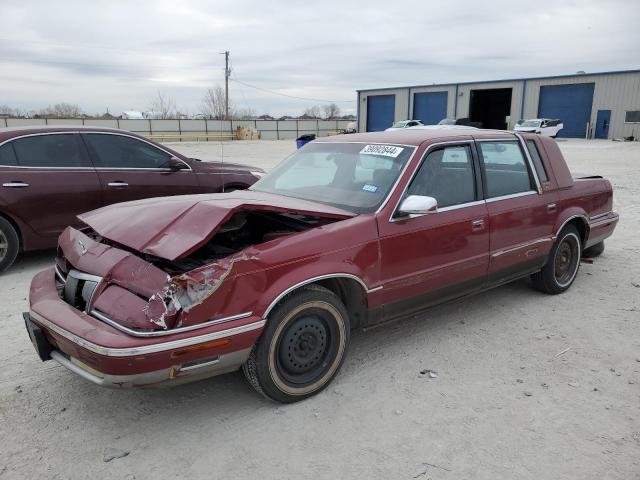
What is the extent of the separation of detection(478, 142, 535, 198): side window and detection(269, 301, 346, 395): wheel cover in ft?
6.38

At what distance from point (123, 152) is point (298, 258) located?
436cm

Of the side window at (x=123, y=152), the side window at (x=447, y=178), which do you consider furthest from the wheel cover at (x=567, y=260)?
the side window at (x=123, y=152)

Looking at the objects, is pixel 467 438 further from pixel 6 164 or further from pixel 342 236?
pixel 6 164

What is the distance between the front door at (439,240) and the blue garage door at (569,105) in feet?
139

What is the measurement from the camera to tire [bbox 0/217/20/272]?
5680mm

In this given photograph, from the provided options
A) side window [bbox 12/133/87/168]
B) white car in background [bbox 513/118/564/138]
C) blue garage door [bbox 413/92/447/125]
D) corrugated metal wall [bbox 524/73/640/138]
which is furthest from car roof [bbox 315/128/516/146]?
blue garage door [bbox 413/92/447/125]

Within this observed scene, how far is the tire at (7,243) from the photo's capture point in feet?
18.6

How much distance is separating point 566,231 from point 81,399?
4.67 m

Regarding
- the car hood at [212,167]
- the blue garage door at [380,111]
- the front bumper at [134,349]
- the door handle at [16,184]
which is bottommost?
the front bumper at [134,349]

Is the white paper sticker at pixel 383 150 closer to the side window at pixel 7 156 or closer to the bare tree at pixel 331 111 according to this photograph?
the side window at pixel 7 156

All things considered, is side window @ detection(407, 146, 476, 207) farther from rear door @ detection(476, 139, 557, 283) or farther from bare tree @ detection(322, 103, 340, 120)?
bare tree @ detection(322, 103, 340, 120)

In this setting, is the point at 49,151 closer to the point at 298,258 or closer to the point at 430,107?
the point at 298,258

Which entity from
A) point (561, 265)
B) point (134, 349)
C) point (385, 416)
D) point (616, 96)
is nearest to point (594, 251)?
point (561, 265)

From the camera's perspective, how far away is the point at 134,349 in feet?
8.36
